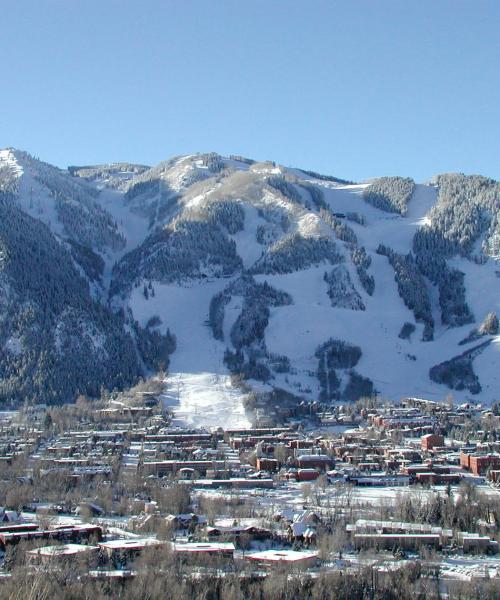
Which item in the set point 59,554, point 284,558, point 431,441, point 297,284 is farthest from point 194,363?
point 59,554

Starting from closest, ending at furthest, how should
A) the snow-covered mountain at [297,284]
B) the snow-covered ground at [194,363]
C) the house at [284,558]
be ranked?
the house at [284,558]
the snow-covered ground at [194,363]
the snow-covered mountain at [297,284]

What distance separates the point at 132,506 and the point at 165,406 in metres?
49.5

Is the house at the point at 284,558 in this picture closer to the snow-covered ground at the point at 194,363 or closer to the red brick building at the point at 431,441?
the red brick building at the point at 431,441

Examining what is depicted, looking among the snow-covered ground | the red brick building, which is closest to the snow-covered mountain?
the snow-covered ground

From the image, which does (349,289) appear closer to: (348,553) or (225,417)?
(225,417)

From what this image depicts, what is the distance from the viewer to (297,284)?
148m

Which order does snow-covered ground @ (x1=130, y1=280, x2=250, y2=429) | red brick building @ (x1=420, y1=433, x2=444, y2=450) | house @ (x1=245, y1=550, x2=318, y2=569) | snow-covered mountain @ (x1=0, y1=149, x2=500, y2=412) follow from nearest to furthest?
house @ (x1=245, y1=550, x2=318, y2=569) < red brick building @ (x1=420, y1=433, x2=444, y2=450) < snow-covered ground @ (x1=130, y1=280, x2=250, y2=429) < snow-covered mountain @ (x1=0, y1=149, x2=500, y2=412)

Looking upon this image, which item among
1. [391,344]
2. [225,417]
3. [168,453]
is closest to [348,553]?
[168,453]

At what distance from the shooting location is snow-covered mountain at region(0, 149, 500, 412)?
12669cm

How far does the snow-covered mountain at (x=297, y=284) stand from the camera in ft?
416

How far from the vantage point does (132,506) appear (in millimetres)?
64188

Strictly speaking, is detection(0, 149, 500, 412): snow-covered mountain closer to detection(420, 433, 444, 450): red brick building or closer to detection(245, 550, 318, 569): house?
detection(420, 433, 444, 450): red brick building

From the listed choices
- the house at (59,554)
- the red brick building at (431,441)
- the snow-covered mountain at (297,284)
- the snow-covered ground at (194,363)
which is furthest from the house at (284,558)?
the snow-covered mountain at (297,284)

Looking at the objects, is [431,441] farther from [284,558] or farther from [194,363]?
[284,558]
